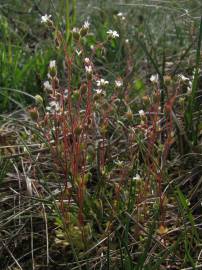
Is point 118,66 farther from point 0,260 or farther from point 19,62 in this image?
point 0,260

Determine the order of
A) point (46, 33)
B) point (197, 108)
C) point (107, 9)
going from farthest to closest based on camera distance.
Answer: point (107, 9), point (46, 33), point (197, 108)

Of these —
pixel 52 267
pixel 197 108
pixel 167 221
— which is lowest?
pixel 52 267

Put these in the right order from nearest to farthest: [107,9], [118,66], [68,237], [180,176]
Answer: [68,237]
[180,176]
[118,66]
[107,9]

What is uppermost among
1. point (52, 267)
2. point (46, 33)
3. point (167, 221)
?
point (46, 33)

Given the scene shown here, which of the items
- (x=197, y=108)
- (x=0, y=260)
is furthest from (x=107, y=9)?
(x=0, y=260)

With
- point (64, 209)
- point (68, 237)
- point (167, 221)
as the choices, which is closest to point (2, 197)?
point (64, 209)

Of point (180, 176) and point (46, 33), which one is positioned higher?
point (46, 33)

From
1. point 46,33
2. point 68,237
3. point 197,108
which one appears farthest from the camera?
point 46,33

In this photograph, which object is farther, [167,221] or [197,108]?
[197,108]

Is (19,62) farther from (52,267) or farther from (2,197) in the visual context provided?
(52,267)
